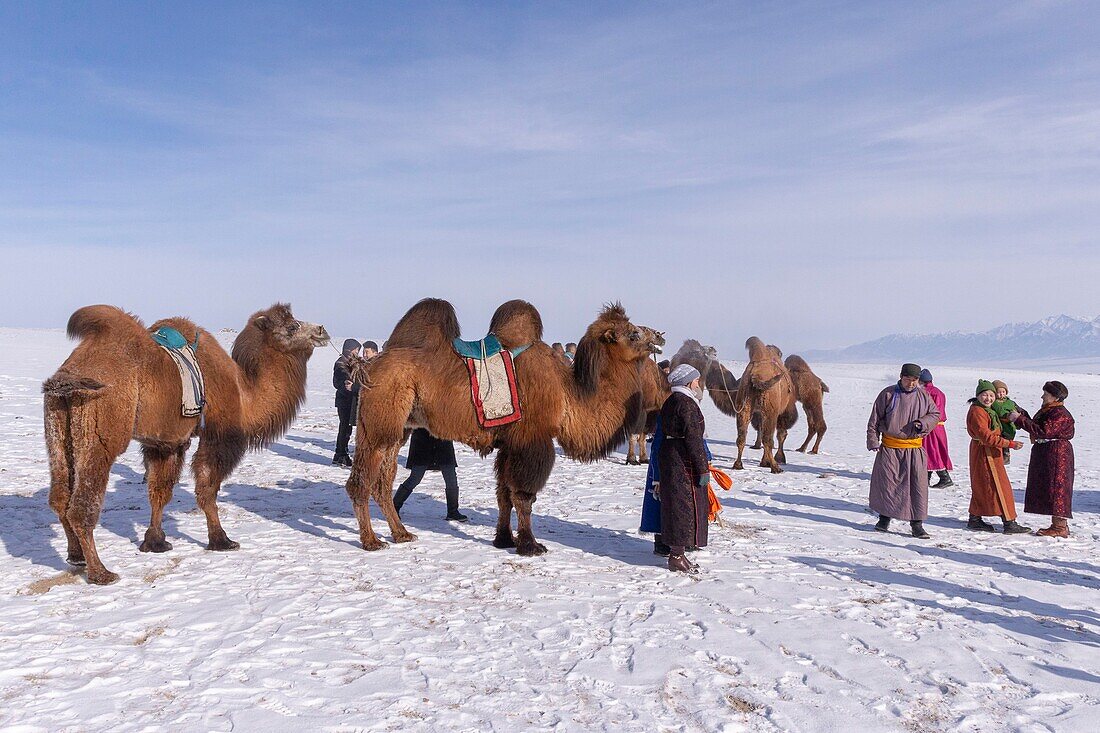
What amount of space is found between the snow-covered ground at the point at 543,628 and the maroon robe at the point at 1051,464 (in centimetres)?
43

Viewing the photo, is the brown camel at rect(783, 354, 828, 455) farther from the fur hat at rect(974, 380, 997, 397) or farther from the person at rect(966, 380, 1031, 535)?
the person at rect(966, 380, 1031, 535)

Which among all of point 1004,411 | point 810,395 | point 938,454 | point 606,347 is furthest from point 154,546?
point 810,395

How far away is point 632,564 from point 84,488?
14.1 feet

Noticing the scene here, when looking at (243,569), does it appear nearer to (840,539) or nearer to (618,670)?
(618,670)

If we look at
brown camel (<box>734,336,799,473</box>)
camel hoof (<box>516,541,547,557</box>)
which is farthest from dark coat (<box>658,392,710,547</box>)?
brown camel (<box>734,336,799,473</box>)

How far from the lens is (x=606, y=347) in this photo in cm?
695

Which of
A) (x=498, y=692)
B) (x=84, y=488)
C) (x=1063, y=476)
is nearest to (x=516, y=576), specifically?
(x=498, y=692)

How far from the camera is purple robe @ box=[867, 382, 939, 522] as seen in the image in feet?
26.5

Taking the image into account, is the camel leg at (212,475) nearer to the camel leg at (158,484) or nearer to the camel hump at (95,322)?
the camel leg at (158,484)

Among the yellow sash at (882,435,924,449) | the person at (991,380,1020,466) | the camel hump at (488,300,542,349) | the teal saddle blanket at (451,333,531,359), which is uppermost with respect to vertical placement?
the camel hump at (488,300,542,349)

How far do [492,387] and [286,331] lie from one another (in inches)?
78.9

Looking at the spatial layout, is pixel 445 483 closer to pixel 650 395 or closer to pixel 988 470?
pixel 650 395

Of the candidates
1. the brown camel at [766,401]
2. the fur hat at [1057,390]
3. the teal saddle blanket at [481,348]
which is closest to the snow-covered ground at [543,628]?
the fur hat at [1057,390]

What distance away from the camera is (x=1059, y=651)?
459 cm
